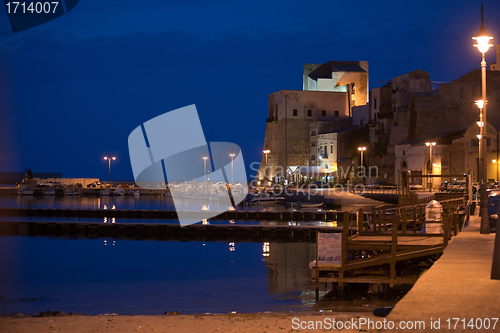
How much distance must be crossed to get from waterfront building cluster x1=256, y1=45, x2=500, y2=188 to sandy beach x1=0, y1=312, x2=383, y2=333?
3541cm

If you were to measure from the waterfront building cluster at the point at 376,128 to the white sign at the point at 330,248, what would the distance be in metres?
30.0

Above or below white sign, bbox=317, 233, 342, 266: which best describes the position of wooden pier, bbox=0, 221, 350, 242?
below

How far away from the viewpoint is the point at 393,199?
4506 cm

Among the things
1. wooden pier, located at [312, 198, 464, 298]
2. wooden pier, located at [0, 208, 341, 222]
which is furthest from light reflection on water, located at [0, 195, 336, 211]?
wooden pier, located at [312, 198, 464, 298]

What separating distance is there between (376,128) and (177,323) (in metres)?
59.6

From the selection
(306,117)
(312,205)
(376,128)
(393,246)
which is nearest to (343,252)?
(393,246)

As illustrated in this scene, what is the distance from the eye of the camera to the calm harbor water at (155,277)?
15.2m

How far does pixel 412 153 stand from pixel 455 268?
152 feet

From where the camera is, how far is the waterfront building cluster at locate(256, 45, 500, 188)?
168 ft

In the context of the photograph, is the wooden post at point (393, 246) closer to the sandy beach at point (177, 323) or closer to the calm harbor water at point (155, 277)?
the calm harbor water at point (155, 277)

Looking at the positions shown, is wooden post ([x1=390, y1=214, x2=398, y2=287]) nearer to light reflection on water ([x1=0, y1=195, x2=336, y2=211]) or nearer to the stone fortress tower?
light reflection on water ([x1=0, y1=195, x2=336, y2=211])

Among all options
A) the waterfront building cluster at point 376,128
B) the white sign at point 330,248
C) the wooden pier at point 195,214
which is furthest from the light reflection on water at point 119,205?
the white sign at point 330,248

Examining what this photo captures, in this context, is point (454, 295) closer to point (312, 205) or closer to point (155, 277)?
point (155, 277)

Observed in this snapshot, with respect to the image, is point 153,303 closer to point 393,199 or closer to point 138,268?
point 138,268
